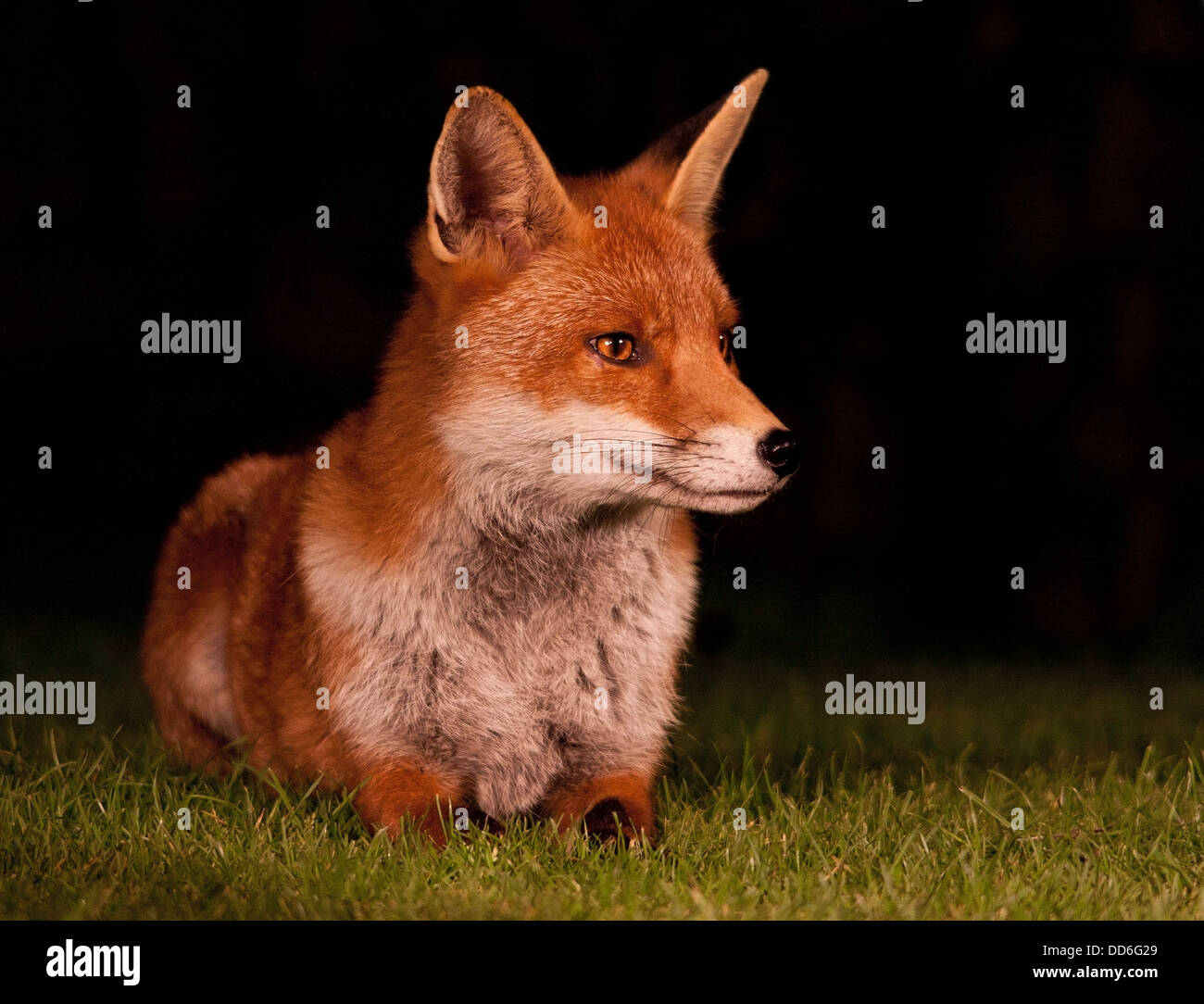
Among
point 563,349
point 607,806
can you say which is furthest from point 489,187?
point 607,806

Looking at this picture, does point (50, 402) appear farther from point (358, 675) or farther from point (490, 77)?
point (358, 675)

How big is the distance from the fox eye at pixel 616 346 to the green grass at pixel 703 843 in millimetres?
1495

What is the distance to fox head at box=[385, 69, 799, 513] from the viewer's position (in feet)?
13.7

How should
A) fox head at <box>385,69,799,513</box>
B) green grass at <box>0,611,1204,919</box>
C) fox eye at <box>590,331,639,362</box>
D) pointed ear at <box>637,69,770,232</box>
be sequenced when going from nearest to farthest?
green grass at <box>0,611,1204,919</box> < fox head at <box>385,69,799,513</box> < fox eye at <box>590,331,639,362</box> < pointed ear at <box>637,69,770,232</box>

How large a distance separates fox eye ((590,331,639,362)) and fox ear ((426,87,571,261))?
1.52 ft

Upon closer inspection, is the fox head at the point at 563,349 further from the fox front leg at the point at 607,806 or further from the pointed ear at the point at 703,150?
the fox front leg at the point at 607,806

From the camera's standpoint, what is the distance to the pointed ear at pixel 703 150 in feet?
16.0

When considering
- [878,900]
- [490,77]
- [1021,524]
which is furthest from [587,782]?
[1021,524]

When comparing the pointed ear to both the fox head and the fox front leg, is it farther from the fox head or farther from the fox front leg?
the fox front leg

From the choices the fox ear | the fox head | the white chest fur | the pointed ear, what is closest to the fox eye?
the fox head

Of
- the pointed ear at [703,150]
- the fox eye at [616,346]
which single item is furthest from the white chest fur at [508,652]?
the pointed ear at [703,150]

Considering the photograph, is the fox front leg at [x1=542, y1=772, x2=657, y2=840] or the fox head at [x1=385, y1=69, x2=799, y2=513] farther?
the fox front leg at [x1=542, y1=772, x2=657, y2=840]

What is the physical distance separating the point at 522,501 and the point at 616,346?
57cm

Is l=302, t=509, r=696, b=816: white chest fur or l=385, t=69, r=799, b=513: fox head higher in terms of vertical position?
l=385, t=69, r=799, b=513: fox head
